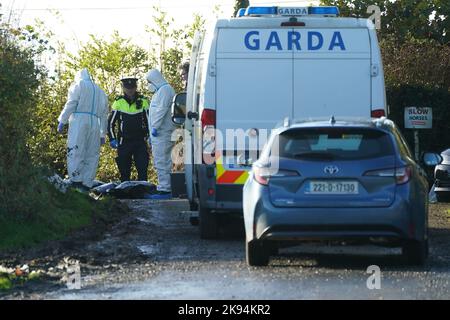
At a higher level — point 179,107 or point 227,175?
point 179,107

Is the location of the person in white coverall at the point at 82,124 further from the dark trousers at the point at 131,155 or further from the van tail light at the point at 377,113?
the van tail light at the point at 377,113

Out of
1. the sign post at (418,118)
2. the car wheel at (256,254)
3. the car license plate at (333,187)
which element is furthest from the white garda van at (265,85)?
the sign post at (418,118)

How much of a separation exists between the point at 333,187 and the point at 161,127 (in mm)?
10331

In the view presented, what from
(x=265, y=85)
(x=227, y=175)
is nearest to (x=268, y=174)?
(x=227, y=175)

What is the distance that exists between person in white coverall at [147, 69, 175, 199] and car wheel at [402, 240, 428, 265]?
1001 centimetres

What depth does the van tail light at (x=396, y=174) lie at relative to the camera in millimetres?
11891

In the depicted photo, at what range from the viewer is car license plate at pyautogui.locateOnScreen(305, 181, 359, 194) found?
11844mm

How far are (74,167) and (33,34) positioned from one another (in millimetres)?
4273

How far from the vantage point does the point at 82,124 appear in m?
20.8

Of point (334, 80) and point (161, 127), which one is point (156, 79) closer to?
point (161, 127)

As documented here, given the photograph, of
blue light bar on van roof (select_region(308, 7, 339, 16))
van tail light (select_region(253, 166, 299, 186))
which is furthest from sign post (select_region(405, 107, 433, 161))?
van tail light (select_region(253, 166, 299, 186))

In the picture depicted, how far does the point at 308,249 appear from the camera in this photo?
13953mm

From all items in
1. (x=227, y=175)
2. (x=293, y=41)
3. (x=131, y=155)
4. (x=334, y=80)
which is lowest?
(x=131, y=155)

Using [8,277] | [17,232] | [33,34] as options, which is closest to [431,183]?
[33,34]
